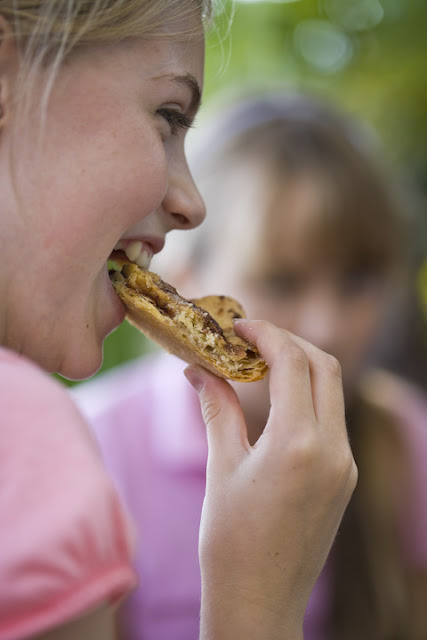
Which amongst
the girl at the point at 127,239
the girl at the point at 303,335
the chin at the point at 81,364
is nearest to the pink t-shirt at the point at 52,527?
the girl at the point at 127,239

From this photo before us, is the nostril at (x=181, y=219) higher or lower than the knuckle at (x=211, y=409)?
higher

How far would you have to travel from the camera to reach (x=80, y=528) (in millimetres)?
466

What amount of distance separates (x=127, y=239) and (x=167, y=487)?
1.02 metres

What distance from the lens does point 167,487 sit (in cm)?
173

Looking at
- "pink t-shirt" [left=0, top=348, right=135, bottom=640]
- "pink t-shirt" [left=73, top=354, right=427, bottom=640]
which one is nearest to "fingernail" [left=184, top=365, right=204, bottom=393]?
"pink t-shirt" [left=0, top=348, right=135, bottom=640]

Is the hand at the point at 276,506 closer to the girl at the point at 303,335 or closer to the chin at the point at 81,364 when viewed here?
the chin at the point at 81,364

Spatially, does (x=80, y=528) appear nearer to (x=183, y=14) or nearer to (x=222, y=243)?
(x=183, y=14)

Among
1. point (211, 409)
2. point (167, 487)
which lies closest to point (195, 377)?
point (211, 409)

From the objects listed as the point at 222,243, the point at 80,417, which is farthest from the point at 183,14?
the point at 222,243

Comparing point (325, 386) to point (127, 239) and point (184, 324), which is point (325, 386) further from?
point (127, 239)

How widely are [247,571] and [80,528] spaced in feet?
1.04

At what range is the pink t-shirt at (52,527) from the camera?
46 cm

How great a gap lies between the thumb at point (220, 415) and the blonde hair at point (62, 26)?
0.35 m

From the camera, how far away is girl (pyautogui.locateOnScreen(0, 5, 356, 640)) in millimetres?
702
